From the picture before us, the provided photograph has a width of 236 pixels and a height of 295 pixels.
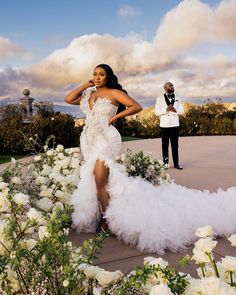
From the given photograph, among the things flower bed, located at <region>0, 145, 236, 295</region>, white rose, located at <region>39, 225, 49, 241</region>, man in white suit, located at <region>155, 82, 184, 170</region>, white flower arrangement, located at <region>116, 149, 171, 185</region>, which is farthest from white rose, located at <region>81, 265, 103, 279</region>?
man in white suit, located at <region>155, 82, 184, 170</region>

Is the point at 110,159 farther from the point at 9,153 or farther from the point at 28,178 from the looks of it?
the point at 9,153

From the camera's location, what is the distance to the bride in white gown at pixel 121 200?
4.22 metres

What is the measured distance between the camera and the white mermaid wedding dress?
4199 mm

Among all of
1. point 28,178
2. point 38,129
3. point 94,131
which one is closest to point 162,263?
point 94,131

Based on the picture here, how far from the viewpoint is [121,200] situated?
4375mm

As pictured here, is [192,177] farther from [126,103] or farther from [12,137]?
[12,137]

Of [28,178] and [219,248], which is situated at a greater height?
[28,178]

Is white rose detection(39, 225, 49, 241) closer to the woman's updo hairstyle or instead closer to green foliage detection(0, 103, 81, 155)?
the woman's updo hairstyle

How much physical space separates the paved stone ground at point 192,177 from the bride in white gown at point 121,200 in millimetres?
139

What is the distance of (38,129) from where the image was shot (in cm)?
1416

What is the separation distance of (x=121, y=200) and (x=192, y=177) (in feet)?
15.1

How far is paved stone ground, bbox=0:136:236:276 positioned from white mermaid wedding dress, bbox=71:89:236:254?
0.13 m

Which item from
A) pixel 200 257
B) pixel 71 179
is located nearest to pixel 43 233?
pixel 200 257

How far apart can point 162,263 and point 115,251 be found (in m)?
2.81
